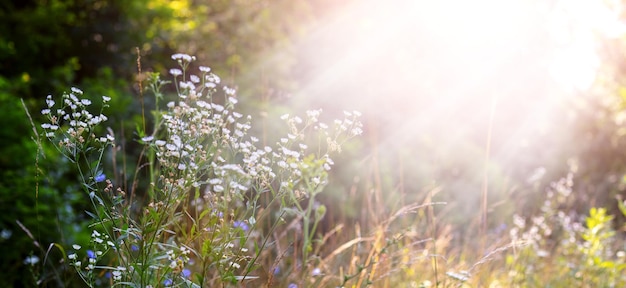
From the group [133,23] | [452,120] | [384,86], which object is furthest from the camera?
[452,120]

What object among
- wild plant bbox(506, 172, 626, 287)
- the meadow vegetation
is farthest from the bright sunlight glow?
wild plant bbox(506, 172, 626, 287)

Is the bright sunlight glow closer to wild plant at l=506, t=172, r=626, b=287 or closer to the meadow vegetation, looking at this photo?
the meadow vegetation

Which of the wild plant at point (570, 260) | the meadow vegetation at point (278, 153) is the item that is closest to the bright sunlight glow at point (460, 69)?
the meadow vegetation at point (278, 153)

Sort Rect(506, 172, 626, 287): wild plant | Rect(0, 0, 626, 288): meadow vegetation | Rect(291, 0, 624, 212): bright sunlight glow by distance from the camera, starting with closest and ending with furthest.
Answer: Rect(506, 172, 626, 287): wild plant
Rect(0, 0, 626, 288): meadow vegetation
Rect(291, 0, 624, 212): bright sunlight glow

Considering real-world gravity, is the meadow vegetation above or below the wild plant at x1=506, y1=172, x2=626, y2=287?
above

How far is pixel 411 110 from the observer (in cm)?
789

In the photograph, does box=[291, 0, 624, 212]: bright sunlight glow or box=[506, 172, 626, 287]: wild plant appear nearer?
box=[506, 172, 626, 287]: wild plant

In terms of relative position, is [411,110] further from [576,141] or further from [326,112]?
[576,141]

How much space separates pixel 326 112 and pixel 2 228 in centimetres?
365

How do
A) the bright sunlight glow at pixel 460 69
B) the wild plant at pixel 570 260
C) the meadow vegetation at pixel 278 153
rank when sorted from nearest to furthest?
the wild plant at pixel 570 260 → the meadow vegetation at pixel 278 153 → the bright sunlight glow at pixel 460 69

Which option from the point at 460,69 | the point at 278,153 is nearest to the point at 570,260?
the point at 278,153

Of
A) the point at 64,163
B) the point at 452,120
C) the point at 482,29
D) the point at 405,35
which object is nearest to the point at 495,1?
the point at 482,29

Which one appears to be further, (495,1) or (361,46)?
(495,1)

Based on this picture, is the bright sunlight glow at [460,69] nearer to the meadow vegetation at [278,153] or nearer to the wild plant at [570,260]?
the meadow vegetation at [278,153]
